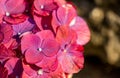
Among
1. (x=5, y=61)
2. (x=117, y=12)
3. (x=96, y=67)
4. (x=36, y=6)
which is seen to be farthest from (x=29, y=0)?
(x=96, y=67)

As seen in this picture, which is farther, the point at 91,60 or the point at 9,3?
the point at 91,60

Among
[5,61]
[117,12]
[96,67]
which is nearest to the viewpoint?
[5,61]

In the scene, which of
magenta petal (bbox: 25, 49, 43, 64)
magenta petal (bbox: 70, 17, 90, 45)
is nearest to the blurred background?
magenta petal (bbox: 70, 17, 90, 45)

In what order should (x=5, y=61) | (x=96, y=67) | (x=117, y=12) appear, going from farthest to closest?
(x=96, y=67), (x=117, y=12), (x=5, y=61)

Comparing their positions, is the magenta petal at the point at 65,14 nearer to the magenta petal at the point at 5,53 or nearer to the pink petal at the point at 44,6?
the pink petal at the point at 44,6

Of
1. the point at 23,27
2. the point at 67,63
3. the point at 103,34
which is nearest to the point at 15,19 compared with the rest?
the point at 23,27

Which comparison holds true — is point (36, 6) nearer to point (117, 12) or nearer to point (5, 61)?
point (5, 61)

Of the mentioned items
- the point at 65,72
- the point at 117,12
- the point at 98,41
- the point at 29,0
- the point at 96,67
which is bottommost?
the point at 96,67
